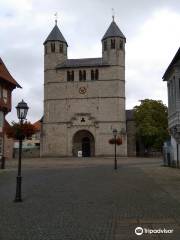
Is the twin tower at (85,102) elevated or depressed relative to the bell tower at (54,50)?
depressed

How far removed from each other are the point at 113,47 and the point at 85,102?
11883 millimetres

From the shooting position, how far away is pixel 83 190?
18.8 meters

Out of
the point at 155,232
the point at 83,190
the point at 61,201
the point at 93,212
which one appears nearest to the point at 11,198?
the point at 61,201

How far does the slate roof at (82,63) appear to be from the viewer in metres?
84.5

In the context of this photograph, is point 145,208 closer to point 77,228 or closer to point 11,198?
point 77,228

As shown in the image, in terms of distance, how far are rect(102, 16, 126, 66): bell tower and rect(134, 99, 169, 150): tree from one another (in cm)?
934

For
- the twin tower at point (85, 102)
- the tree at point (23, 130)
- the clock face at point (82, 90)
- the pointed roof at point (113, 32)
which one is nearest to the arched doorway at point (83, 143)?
the twin tower at point (85, 102)

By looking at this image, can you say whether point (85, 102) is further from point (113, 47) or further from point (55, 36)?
point (55, 36)

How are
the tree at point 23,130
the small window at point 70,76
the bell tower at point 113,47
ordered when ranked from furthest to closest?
the small window at point 70,76 → the bell tower at point 113,47 → the tree at point 23,130

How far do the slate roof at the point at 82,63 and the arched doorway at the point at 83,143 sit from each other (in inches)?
494

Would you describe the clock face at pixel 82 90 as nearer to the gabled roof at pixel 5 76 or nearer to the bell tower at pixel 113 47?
the bell tower at pixel 113 47

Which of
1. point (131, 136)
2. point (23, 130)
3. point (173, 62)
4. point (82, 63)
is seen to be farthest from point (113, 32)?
point (23, 130)

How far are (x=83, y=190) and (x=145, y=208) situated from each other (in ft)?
19.4

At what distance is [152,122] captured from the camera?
80.4m
